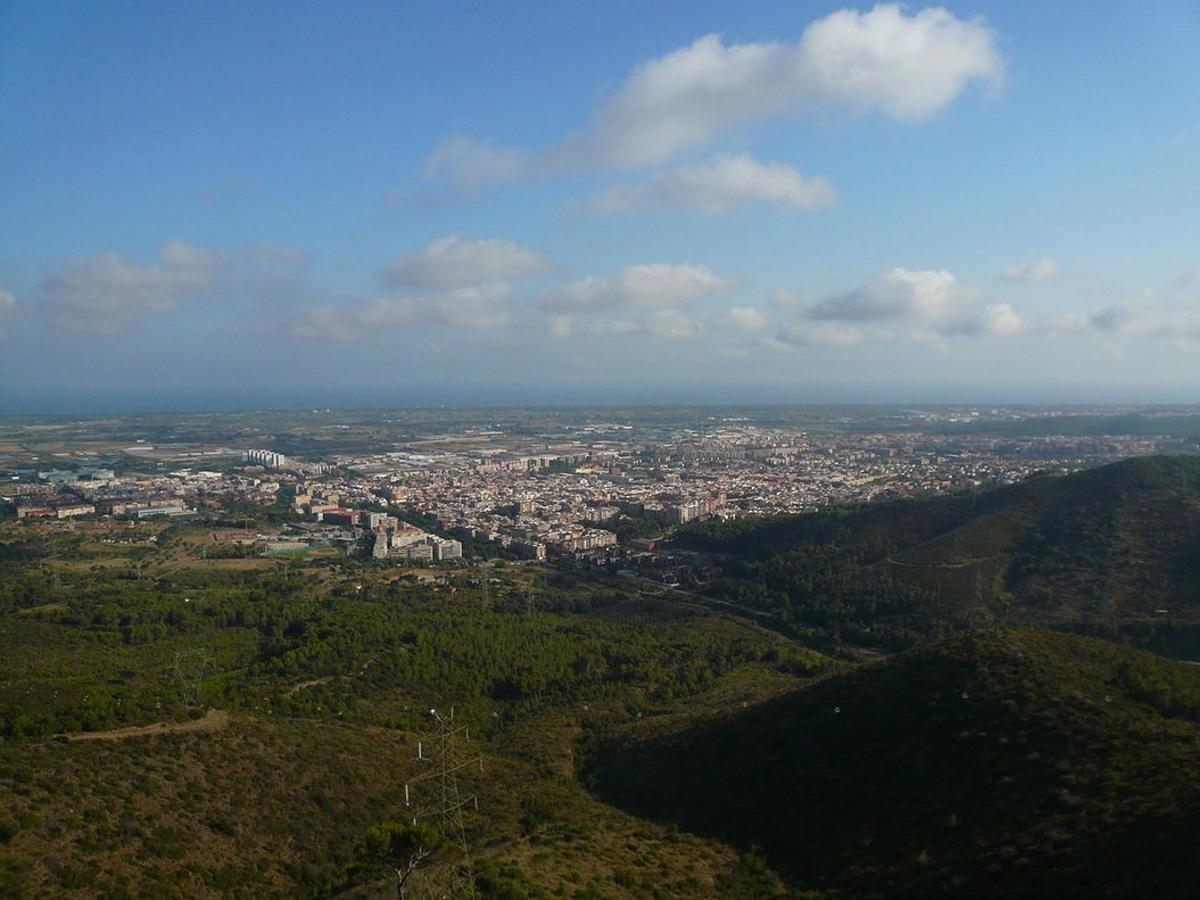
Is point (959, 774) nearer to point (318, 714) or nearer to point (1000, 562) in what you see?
point (318, 714)

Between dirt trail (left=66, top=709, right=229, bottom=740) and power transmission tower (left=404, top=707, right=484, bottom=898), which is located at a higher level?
dirt trail (left=66, top=709, right=229, bottom=740)

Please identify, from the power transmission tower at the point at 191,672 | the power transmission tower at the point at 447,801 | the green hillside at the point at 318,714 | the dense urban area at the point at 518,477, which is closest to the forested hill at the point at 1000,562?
the green hillside at the point at 318,714

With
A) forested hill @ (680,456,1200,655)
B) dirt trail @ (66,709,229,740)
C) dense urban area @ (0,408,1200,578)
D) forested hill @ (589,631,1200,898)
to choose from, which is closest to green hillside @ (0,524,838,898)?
dirt trail @ (66,709,229,740)

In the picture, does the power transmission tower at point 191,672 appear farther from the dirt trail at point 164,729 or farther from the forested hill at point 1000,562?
the forested hill at point 1000,562

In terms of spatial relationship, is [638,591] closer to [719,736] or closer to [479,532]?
[479,532]

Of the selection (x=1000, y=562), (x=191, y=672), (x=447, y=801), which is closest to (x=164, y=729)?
(x=447, y=801)

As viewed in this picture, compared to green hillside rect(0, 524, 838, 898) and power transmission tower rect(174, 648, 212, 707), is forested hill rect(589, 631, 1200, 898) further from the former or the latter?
power transmission tower rect(174, 648, 212, 707)

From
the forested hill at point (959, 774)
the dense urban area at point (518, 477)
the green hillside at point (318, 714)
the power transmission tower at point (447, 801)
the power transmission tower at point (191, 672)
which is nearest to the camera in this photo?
the forested hill at point (959, 774)
